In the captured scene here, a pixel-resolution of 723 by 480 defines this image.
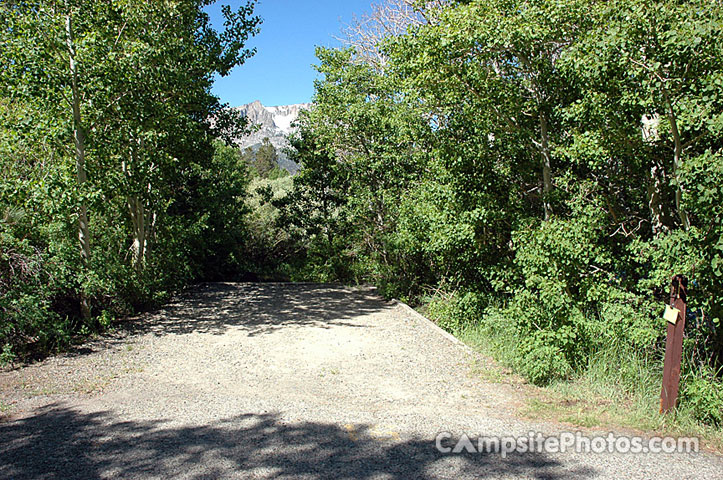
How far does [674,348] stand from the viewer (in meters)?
4.00

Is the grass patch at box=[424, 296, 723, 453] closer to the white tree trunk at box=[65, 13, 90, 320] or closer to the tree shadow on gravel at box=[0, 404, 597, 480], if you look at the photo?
the tree shadow on gravel at box=[0, 404, 597, 480]

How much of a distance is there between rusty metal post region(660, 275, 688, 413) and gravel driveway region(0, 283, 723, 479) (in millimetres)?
568

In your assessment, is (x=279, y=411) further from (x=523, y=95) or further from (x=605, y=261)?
(x=523, y=95)

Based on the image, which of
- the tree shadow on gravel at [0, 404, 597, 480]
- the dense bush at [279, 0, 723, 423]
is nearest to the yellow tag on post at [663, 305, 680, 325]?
the dense bush at [279, 0, 723, 423]

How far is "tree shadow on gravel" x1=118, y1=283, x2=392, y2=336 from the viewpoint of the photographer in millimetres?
7992

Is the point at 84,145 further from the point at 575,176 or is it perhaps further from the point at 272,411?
the point at 575,176

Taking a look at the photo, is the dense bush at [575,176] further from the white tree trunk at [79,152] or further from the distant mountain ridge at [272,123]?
the distant mountain ridge at [272,123]

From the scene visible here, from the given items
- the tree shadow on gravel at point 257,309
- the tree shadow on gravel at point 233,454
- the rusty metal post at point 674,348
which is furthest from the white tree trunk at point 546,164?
the tree shadow on gravel at point 257,309

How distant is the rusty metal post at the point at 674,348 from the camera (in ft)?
13.0

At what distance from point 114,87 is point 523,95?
5552 millimetres

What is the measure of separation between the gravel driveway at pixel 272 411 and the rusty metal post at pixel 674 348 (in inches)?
22.4

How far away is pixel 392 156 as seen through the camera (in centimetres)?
991

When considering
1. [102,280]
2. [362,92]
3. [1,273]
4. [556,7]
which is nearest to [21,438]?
[1,273]

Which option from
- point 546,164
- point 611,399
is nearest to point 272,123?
point 546,164
